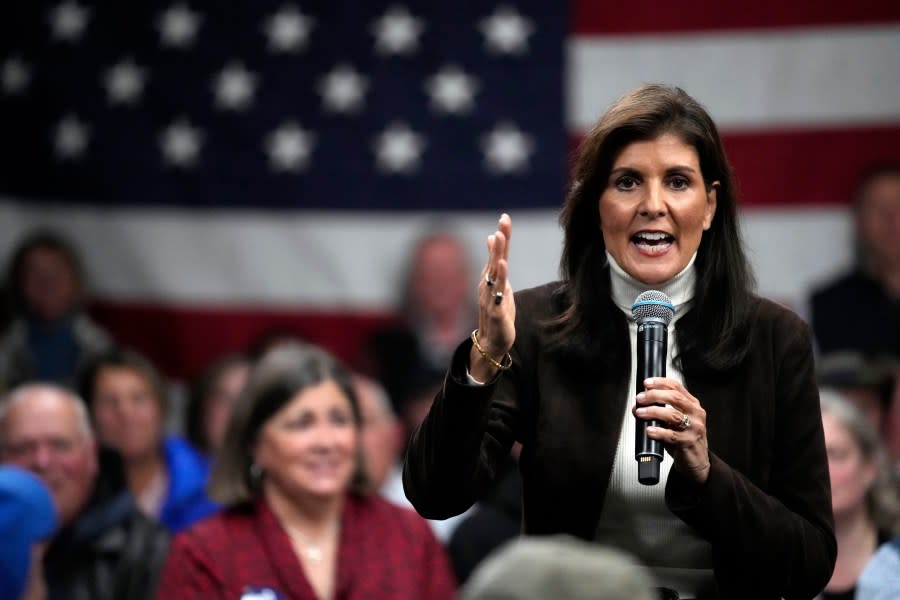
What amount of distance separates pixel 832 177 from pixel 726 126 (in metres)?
0.49

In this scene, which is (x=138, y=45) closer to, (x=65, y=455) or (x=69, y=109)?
(x=69, y=109)

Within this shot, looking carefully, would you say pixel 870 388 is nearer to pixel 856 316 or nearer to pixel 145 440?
pixel 856 316

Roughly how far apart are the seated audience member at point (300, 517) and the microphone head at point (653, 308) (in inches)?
73.2

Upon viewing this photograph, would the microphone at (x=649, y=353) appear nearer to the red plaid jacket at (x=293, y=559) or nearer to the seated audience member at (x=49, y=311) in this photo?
the red plaid jacket at (x=293, y=559)

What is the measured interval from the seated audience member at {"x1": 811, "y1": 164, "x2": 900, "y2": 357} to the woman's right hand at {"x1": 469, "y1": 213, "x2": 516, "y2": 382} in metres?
4.25

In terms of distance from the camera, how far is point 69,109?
7559mm

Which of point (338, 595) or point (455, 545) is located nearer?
point (338, 595)

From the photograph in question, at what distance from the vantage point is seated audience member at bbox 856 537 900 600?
3424 millimetres

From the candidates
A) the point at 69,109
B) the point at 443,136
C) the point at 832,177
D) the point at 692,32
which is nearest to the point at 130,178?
the point at 69,109

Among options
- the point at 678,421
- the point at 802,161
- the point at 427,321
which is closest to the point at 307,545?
the point at 678,421

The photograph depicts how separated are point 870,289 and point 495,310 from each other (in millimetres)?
4411

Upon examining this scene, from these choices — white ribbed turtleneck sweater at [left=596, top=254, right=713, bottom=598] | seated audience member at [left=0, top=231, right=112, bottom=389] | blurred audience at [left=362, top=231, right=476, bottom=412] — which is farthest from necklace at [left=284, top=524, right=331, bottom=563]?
seated audience member at [left=0, top=231, right=112, bottom=389]

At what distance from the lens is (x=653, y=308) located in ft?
8.52

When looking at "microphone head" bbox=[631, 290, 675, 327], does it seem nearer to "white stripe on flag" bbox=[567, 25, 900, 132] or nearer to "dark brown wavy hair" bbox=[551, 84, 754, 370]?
"dark brown wavy hair" bbox=[551, 84, 754, 370]
